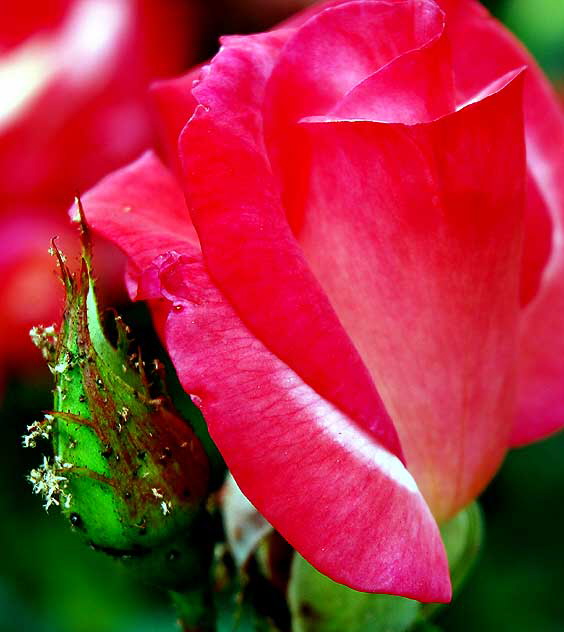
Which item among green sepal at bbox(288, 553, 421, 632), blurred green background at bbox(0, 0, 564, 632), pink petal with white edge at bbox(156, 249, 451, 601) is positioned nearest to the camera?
pink petal with white edge at bbox(156, 249, 451, 601)

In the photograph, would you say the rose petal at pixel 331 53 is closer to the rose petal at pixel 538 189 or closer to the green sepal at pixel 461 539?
the rose petal at pixel 538 189

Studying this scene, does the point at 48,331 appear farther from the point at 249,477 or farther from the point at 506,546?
the point at 506,546

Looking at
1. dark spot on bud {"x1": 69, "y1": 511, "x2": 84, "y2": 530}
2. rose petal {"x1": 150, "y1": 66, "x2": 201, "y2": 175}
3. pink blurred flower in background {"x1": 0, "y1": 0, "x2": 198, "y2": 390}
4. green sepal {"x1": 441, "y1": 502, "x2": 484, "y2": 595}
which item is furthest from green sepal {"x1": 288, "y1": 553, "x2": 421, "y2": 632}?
pink blurred flower in background {"x1": 0, "y1": 0, "x2": 198, "y2": 390}

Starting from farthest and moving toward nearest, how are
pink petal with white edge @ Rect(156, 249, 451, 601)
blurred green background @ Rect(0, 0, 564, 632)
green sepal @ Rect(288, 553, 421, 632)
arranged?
blurred green background @ Rect(0, 0, 564, 632), green sepal @ Rect(288, 553, 421, 632), pink petal with white edge @ Rect(156, 249, 451, 601)

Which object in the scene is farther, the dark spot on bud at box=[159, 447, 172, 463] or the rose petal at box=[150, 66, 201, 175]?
the rose petal at box=[150, 66, 201, 175]

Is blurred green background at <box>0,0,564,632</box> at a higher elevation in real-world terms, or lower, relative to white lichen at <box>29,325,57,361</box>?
lower

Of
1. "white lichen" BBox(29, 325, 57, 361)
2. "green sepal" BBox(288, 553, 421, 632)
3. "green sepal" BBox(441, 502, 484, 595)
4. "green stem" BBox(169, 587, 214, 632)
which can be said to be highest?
"white lichen" BBox(29, 325, 57, 361)

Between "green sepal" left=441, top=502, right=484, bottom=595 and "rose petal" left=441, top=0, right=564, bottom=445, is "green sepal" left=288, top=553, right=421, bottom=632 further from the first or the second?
"rose petal" left=441, top=0, right=564, bottom=445
